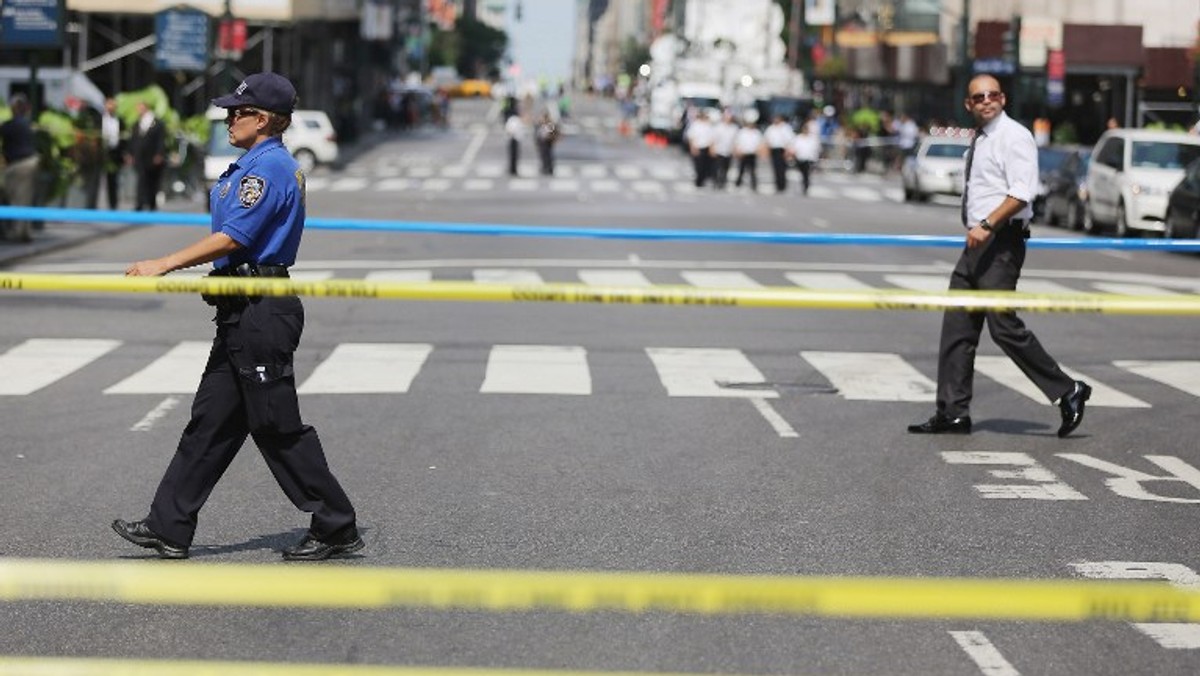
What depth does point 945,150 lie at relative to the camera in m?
48.6

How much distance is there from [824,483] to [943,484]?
54 cm

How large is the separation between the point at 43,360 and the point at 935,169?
1363 inches

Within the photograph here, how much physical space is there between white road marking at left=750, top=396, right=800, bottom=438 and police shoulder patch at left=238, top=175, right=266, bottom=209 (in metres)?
4.63

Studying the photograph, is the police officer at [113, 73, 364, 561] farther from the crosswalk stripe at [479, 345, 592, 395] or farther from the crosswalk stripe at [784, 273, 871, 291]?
the crosswalk stripe at [784, 273, 871, 291]

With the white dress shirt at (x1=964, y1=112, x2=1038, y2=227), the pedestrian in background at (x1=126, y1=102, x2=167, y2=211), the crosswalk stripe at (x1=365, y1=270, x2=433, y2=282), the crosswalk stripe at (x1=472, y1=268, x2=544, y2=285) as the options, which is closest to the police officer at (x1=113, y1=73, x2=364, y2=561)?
the white dress shirt at (x1=964, y1=112, x2=1038, y2=227)

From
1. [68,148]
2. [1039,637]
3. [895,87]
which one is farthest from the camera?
[895,87]

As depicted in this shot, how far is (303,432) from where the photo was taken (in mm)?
7871

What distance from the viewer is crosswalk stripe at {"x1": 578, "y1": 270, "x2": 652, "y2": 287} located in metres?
22.4

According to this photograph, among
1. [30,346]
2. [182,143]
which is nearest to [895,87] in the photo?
[182,143]

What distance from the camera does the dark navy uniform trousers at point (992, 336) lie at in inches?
453

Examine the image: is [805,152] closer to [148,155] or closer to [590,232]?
[148,155]

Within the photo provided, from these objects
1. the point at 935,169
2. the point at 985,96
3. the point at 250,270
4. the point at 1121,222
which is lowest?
the point at 1121,222

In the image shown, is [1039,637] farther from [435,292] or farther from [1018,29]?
[1018,29]

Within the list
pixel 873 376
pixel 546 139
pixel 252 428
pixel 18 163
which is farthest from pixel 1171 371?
pixel 546 139
